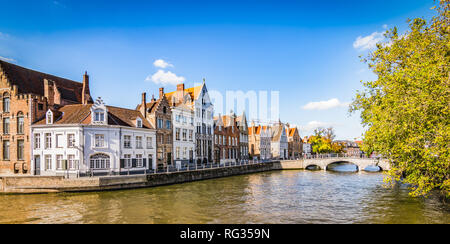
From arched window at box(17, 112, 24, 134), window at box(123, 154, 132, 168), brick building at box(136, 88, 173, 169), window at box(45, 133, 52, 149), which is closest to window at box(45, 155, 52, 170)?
window at box(45, 133, 52, 149)

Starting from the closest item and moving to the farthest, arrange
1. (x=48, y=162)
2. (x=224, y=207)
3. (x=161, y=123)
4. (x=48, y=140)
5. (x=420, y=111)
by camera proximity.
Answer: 1. (x=420, y=111)
2. (x=224, y=207)
3. (x=48, y=162)
4. (x=48, y=140)
5. (x=161, y=123)

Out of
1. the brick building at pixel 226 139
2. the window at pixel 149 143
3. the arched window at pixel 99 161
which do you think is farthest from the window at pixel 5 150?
the brick building at pixel 226 139

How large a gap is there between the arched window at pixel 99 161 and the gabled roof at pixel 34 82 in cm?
1102

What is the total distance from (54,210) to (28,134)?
52.4 ft

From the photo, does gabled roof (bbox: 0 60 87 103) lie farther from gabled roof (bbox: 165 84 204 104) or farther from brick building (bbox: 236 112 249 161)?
brick building (bbox: 236 112 249 161)

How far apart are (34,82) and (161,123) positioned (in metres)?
16.0

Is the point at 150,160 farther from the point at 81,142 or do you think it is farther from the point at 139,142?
the point at 81,142

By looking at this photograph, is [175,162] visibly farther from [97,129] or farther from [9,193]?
[9,193]

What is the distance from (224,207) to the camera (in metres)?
20.7

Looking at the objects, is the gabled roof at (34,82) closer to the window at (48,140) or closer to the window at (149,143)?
the window at (48,140)

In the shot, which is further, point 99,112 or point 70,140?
point 99,112

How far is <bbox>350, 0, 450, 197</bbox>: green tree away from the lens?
42.4ft

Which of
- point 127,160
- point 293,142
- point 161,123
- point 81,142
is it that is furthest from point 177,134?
point 293,142

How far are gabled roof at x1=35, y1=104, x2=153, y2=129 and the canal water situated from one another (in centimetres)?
885
